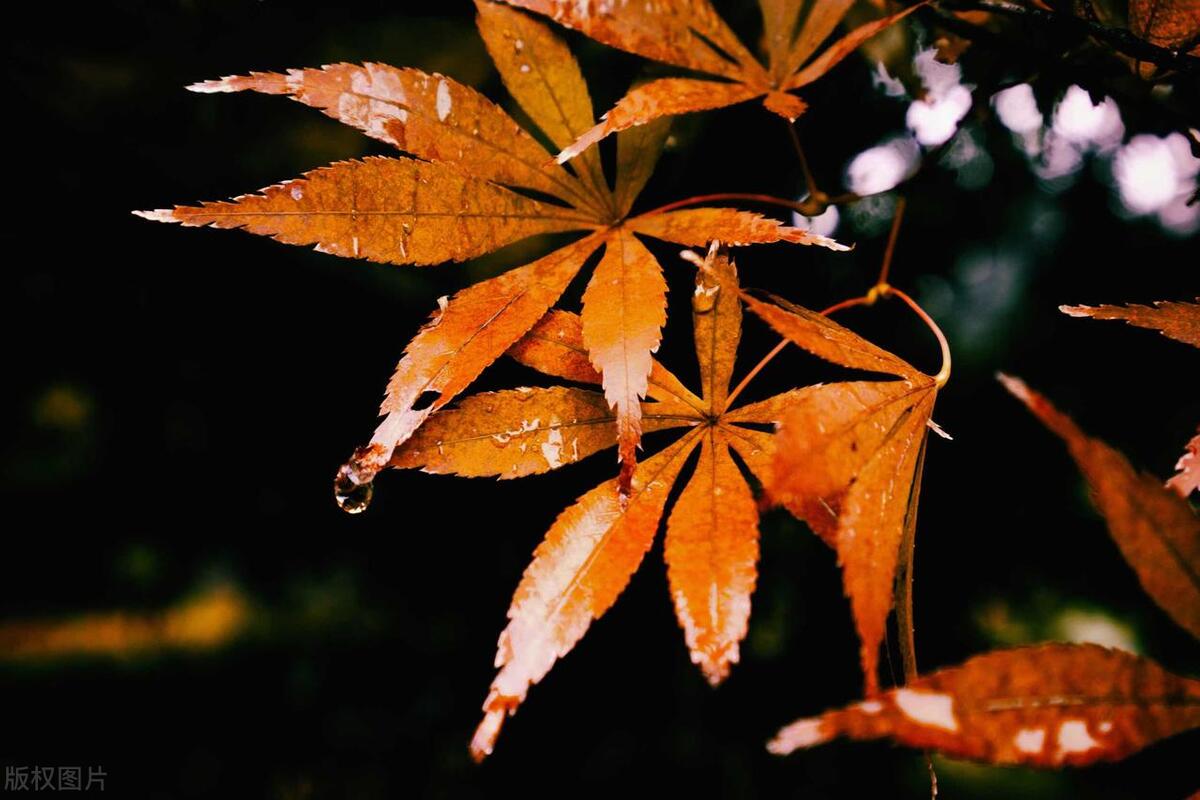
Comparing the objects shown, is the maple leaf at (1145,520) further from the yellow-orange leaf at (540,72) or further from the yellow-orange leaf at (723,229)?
the yellow-orange leaf at (540,72)

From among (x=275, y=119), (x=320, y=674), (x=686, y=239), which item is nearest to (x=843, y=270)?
(x=686, y=239)

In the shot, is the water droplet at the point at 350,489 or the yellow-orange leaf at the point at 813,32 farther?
the yellow-orange leaf at the point at 813,32

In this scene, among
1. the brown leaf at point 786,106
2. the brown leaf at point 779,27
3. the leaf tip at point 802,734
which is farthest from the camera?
the brown leaf at point 779,27

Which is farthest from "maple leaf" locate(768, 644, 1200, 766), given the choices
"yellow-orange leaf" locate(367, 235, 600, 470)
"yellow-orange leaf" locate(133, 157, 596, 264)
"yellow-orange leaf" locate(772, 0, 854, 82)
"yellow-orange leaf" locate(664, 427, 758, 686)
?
"yellow-orange leaf" locate(772, 0, 854, 82)

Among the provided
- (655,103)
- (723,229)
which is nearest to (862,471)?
(723,229)

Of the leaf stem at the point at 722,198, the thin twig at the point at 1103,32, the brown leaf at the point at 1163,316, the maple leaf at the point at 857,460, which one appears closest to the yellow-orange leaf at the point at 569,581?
the maple leaf at the point at 857,460

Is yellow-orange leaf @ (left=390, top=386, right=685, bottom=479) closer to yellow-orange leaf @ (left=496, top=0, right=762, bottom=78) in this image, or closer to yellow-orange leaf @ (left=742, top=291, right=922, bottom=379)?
yellow-orange leaf @ (left=742, top=291, right=922, bottom=379)
